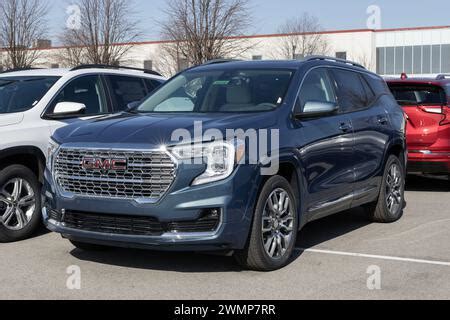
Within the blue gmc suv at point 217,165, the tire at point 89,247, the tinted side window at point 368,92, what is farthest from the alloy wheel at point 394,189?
the tire at point 89,247

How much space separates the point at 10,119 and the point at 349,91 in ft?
11.7

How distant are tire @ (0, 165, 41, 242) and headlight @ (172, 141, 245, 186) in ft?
8.04

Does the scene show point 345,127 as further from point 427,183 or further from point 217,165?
point 427,183

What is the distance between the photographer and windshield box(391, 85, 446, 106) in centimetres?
988

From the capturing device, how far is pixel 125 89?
852 cm

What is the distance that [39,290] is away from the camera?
5.11m

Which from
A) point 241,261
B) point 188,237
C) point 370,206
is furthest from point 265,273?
point 370,206

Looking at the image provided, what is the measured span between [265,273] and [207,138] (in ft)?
4.12

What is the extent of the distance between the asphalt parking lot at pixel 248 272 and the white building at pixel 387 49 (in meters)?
51.2

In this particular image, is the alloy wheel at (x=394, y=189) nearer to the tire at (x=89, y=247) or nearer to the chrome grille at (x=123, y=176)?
the tire at (x=89, y=247)

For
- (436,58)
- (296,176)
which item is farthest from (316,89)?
(436,58)

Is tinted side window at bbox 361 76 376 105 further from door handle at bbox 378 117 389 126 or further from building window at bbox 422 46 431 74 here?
building window at bbox 422 46 431 74

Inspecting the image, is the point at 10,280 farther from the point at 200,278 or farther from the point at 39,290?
the point at 200,278

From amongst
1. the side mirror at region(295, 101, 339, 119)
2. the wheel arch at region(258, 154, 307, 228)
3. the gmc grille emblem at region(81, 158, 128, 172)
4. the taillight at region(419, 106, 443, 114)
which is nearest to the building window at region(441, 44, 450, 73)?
the taillight at region(419, 106, 443, 114)
